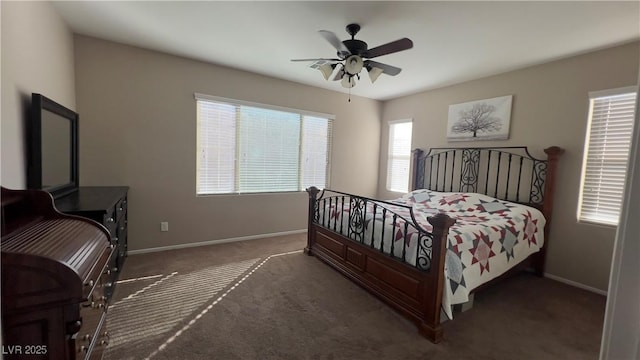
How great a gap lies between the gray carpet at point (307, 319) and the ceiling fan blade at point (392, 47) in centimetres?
215

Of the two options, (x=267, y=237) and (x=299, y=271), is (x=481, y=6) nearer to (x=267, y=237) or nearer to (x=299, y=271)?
(x=299, y=271)

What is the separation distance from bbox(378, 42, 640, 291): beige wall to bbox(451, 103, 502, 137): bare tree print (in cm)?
17

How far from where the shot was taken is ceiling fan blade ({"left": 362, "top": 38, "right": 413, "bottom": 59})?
2100mm

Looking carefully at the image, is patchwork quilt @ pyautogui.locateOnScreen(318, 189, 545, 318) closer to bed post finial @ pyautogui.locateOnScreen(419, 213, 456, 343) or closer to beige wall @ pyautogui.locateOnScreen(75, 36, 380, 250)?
bed post finial @ pyautogui.locateOnScreen(419, 213, 456, 343)

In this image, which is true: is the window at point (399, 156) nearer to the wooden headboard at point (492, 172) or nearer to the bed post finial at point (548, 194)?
the wooden headboard at point (492, 172)

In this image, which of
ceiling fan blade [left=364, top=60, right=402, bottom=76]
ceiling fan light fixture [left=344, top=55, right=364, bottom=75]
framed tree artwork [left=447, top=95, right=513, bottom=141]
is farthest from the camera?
framed tree artwork [left=447, top=95, right=513, bottom=141]

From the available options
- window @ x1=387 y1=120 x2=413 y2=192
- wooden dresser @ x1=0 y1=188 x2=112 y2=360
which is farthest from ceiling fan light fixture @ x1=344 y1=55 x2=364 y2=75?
window @ x1=387 y1=120 x2=413 y2=192

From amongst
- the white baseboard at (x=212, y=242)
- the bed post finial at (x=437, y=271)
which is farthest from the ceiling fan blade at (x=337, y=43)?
the white baseboard at (x=212, y=242)

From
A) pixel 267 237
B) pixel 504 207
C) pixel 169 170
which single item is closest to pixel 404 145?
pixel 504 207

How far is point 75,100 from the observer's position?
115 inches

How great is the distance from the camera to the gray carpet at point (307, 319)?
1.85 meters

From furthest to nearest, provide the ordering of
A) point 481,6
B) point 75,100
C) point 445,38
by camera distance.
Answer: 1. point 75,100
2. point 445,38
3. point 481,6

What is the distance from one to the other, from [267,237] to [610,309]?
3990 mm

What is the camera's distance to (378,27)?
2494mm
